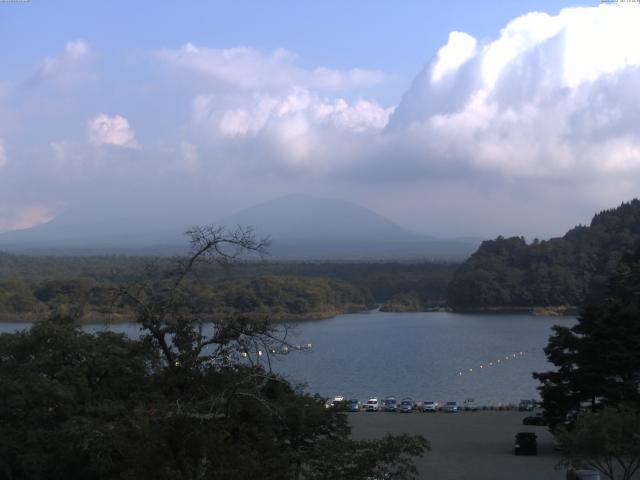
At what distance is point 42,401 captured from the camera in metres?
10.1

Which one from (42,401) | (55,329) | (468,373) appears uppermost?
(55,329)

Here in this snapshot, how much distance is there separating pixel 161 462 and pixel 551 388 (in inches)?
435

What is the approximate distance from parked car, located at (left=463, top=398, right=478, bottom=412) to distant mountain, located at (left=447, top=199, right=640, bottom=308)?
41.5m

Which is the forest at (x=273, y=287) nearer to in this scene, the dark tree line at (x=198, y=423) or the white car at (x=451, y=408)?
the white car at (x=451, y=408)

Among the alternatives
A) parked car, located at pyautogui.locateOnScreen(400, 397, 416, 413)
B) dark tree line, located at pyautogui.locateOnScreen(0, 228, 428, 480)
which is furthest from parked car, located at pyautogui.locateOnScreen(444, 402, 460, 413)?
dark tree line, located at pyautogui.locateOnScreen(0, 228, 428, 480)

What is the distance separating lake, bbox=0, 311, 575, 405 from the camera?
2872 cm

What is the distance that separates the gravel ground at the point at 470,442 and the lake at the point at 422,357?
2.87 meters

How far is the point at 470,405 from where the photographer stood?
77.4ft

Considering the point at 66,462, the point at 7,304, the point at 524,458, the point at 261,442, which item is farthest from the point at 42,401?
the point at 7,304

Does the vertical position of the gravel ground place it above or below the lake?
above

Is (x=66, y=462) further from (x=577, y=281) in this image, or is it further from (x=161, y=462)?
(x=577, y=281)

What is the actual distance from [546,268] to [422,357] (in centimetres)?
3325

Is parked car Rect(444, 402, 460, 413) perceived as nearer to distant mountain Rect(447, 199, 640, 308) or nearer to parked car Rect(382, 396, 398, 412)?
parked car Rect(382, 396, 398, 412)

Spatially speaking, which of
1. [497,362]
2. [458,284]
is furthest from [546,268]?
[497,362]
